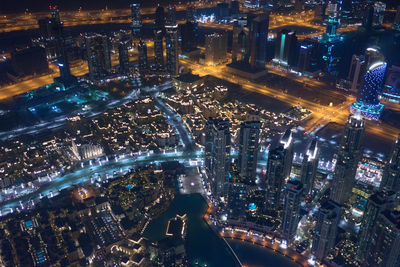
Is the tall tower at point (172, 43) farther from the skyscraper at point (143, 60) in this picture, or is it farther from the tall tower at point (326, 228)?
the tall tower at point (326, 228)

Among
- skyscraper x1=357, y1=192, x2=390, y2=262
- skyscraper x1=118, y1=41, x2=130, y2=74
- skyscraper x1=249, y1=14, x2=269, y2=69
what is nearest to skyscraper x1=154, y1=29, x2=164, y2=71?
skyscraper x1=118, y1=41, x2=130, y2=74

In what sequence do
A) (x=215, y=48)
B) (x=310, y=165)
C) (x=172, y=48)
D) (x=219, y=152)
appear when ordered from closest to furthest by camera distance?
1. (x=310, y=165)
2. (x=219, y=152)
3. (x=172, y=48)
4. (x=215, y=48)

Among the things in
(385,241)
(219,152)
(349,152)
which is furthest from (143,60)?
(385,241)

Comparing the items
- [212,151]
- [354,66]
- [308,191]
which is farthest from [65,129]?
[354,66]

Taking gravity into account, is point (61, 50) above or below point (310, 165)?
above

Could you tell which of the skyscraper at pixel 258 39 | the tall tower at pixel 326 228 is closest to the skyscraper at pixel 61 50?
the skyscraper at pixel 258 39

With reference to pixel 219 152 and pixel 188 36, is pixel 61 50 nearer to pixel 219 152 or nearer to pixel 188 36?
pixel 188 36

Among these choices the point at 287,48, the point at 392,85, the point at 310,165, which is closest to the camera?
the point at 310,165

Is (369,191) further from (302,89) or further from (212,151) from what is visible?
(302,89)
